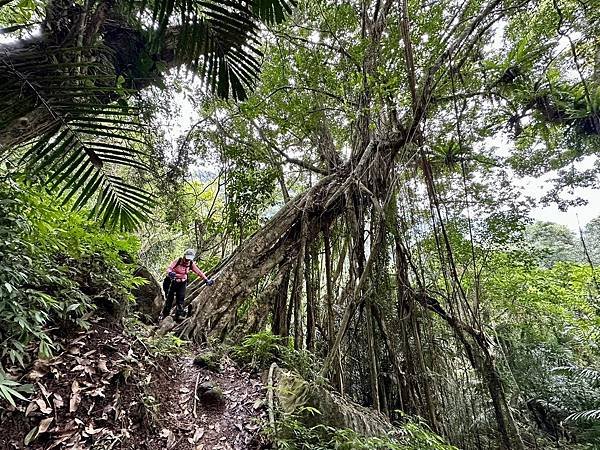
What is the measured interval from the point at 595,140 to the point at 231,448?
5.21m

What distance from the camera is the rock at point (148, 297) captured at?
3275mm

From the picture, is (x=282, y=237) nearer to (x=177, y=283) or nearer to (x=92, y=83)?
(x=177, y=283)

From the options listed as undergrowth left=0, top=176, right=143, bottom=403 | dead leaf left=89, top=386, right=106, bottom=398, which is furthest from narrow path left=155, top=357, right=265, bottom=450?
undergrowth left=0, top=176, right=143, bottom=403

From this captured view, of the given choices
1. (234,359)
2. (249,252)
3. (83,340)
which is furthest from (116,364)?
(249,252)

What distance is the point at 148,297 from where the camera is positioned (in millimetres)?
3402

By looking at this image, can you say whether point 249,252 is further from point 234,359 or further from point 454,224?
point 454,224

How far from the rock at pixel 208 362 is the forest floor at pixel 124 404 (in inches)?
1.6

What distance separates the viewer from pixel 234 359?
9.27ft

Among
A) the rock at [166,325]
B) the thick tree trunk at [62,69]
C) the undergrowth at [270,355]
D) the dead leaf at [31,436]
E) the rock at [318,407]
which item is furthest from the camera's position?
the rock at [166,325]

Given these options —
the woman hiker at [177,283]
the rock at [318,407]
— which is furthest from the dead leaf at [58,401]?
the woman hiker at [177,283]

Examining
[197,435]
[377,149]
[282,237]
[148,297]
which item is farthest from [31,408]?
[377,149]

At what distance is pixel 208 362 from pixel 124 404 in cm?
94

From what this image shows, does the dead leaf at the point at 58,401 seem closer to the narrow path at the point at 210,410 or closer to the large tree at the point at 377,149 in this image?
the narrow path at the point at 210,410

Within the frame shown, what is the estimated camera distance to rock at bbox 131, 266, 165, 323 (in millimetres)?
3275
